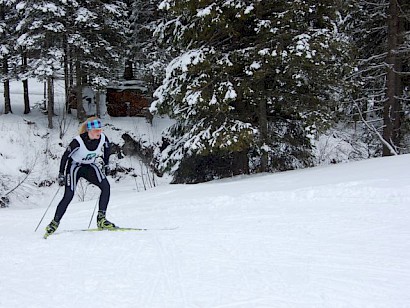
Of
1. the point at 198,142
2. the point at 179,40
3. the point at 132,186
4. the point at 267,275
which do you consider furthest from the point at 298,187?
the point at 132,186

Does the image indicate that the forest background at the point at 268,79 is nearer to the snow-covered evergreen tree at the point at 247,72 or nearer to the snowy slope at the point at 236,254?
the snow-covered evergreen tree at the point at 247,72

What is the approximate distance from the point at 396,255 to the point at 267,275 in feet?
4.75

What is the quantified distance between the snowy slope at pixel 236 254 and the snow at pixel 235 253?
13 mm

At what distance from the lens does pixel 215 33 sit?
37.7 ft

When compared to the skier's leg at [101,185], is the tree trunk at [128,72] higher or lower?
higher

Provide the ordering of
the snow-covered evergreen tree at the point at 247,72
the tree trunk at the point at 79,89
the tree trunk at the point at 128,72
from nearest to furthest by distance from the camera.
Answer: the snow-covered evergreen tree at the point at 247,72 < the tree trunk at the point at 79,89 < the tree trunk at the point at 128,72

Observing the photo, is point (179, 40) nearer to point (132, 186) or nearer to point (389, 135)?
point (389, 135)

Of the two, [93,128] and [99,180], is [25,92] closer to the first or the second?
[99,180]

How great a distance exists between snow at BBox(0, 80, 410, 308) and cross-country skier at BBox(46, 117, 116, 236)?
373 mm

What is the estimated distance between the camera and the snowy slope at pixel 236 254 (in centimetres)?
345

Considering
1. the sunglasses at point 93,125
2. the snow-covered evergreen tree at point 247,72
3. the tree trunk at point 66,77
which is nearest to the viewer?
the sunglasses at point 93,125

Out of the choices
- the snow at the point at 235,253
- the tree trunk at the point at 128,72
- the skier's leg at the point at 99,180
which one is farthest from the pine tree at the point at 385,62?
the tree trunk at the point at 128,72

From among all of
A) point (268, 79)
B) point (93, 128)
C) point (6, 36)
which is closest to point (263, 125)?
point (268, 79)

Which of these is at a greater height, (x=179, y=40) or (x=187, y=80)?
(x=179, y=40)
